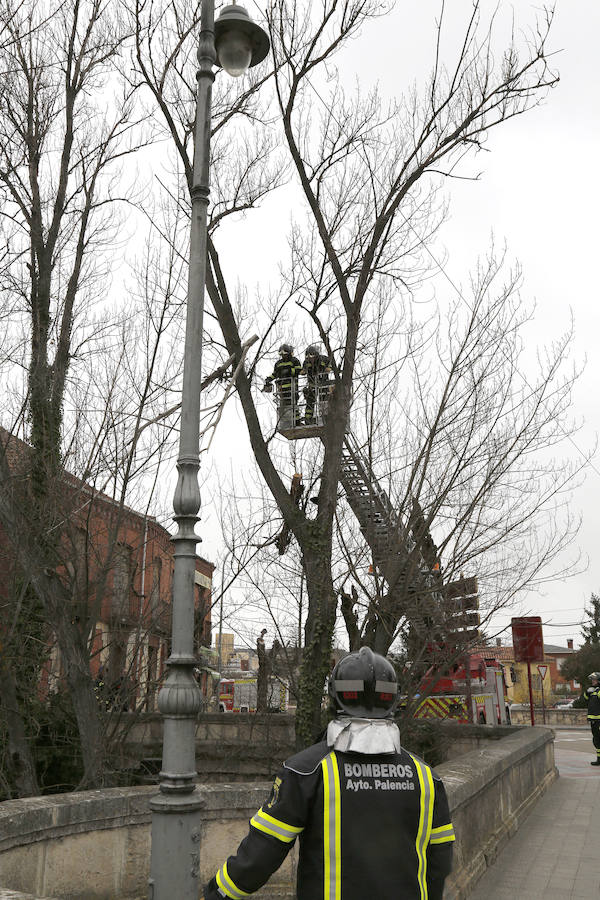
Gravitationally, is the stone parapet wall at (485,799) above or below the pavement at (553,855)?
above

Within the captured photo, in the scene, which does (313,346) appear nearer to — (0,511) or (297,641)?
(297,641)

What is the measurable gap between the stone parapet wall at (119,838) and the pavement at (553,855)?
0.23 meters

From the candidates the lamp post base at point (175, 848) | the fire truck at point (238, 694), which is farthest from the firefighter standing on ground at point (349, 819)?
the fire truck at point (238, 694)

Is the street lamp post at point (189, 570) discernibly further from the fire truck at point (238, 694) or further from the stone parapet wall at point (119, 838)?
the fire truck at point (238, 694)

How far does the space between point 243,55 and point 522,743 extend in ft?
29.4

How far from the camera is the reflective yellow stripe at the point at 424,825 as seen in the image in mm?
2480

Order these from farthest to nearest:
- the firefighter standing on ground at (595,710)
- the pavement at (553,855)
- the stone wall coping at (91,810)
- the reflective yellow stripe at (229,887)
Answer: the firefighter standing on ground at (595,710)
the pavement at (553,855)
the stone wall coping at (91,810)
the reflective yellow stripe at (229,887)

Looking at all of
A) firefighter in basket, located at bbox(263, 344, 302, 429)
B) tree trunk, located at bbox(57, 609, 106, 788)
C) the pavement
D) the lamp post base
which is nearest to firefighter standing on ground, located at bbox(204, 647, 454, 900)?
the lamp post base

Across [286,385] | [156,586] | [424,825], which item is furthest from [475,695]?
[424,825]

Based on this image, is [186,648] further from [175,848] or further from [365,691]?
[365,691]

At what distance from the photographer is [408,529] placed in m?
9.89

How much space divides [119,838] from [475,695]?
48.5 ft

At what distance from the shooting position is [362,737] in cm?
244

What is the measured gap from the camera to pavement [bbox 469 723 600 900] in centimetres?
623
